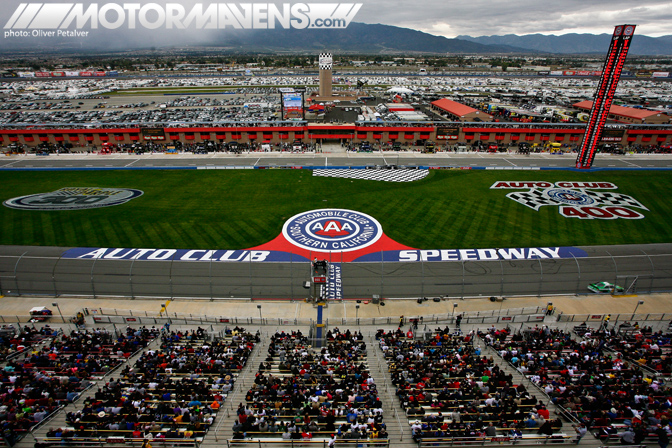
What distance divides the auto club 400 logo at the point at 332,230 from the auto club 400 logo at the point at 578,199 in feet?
77.0

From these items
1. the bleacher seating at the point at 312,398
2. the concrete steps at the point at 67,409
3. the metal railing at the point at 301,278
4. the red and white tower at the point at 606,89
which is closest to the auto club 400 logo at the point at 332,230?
the metal railing at the point at 301,278

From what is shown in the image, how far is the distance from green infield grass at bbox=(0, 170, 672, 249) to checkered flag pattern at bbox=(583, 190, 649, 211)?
1551 millimetres

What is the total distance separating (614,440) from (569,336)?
837cm

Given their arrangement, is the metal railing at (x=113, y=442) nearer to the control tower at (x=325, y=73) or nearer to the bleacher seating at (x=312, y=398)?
the bleacher seating at (x=312, y=398)

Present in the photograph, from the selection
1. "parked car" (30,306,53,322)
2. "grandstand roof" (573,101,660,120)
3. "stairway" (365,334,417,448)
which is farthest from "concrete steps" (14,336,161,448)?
"grandstand roof" (573,101,660,120)

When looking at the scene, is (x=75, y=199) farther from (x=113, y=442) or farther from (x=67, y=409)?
(x=113, y=442)

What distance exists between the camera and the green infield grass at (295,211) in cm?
3775

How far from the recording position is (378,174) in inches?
2361

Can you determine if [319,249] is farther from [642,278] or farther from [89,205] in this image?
[89,205]

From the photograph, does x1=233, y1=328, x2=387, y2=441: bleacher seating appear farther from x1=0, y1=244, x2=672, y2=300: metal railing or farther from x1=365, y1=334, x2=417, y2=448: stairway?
x1=0, y1=244, x2=672, y2=300: metal railing

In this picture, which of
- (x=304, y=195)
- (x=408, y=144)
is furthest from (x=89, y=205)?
(x=408, y=144)

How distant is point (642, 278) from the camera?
3025 centimetres

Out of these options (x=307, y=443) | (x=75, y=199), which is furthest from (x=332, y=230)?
(x=75, y=199)

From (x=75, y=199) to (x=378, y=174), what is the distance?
44.5 metres
